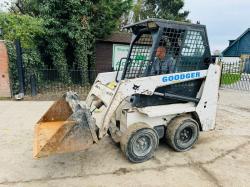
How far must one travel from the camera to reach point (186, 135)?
4.32 m

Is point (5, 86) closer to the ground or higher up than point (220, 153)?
higher up

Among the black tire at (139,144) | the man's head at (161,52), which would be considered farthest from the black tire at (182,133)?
the man's head at (161,52)

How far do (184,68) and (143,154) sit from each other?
1.57m

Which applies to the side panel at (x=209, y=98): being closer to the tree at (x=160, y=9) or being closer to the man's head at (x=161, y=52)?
the man's head at (x=161, y=52)

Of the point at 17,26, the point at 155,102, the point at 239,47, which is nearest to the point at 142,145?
the point at 155,102

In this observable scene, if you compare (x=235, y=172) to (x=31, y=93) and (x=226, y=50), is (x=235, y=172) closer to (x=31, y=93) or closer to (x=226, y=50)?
(x=31, y=93)

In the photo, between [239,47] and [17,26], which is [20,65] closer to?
[17,26]

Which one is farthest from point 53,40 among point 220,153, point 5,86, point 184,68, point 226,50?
point 226,50

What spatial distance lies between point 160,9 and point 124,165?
20276 millimetres

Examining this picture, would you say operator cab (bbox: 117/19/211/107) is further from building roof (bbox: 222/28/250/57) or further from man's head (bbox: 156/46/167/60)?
building roof (bbox: 222/28/250/57)

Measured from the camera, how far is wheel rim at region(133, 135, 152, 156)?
12.3 ft

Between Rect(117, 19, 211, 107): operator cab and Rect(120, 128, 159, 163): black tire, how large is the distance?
467 millimetres

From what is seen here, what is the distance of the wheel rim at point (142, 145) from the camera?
3751 mm

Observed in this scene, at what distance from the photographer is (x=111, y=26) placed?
10.7 meters
